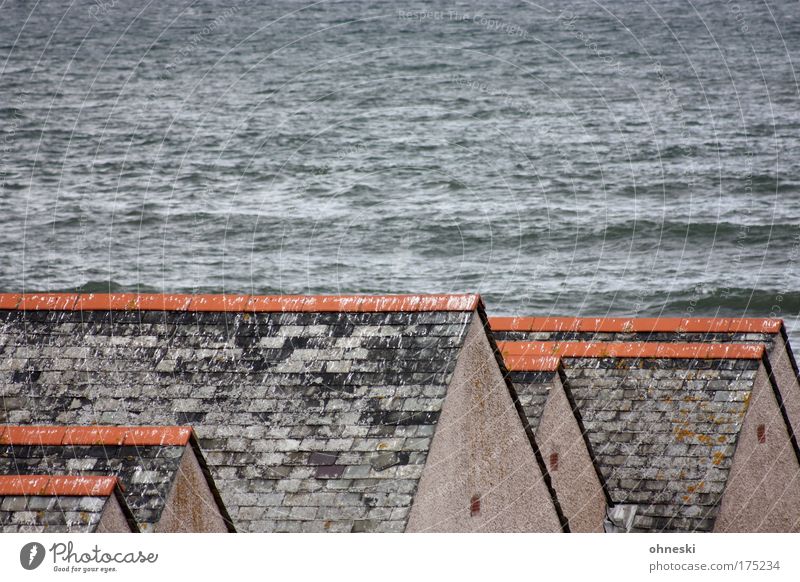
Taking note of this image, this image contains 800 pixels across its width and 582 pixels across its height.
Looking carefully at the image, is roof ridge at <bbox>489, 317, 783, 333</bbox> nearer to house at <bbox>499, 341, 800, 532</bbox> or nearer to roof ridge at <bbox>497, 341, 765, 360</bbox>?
roof ridge at <bbox>497, 341, 765, 360</bbox>

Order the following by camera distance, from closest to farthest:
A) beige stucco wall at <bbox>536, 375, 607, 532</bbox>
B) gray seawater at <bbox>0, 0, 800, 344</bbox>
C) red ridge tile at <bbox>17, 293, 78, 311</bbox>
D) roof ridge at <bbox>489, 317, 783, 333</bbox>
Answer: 1. red ridge tile at <bbox>17, 293, 78, 311</bbox>
2. beige stucco wall at <bbox>536, 375, 607, 532</bbox>
3. roof ridge at <bbox>489, 317, 783, 333</bbox>
4. gray seawater at <bbox>0, 0, 800, 344</bbox>

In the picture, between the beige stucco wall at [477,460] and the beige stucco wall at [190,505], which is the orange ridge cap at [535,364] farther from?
the beige stucco wall at [190,505]

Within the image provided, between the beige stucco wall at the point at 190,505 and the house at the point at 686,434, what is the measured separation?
22.2 feet

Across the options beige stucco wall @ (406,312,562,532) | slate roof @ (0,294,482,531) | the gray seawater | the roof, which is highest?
the roof

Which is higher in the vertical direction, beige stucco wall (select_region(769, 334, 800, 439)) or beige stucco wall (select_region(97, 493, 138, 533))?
beige stucco wall (select_region(97, 493, 138, 533))

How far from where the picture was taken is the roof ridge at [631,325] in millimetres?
22812

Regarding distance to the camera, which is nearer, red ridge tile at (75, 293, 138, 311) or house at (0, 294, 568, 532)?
house at (0, 294, 568, 532)

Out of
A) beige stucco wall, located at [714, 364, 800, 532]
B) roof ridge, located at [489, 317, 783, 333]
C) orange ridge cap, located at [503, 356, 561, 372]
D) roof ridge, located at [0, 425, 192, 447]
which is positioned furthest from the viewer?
roof ridge, located at [489, 317, 783, 333]

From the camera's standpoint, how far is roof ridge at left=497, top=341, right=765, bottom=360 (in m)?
21.1

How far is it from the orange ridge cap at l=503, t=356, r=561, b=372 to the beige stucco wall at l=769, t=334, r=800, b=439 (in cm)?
461

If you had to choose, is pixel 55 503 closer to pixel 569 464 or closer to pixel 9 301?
pixel 9 301

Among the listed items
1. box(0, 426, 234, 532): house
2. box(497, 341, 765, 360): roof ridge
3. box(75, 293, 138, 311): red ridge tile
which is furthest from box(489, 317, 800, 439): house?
box(0, 426, 234, 532): house

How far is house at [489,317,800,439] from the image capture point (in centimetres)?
2269

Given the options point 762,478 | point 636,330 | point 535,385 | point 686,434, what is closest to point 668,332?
point 636,330
